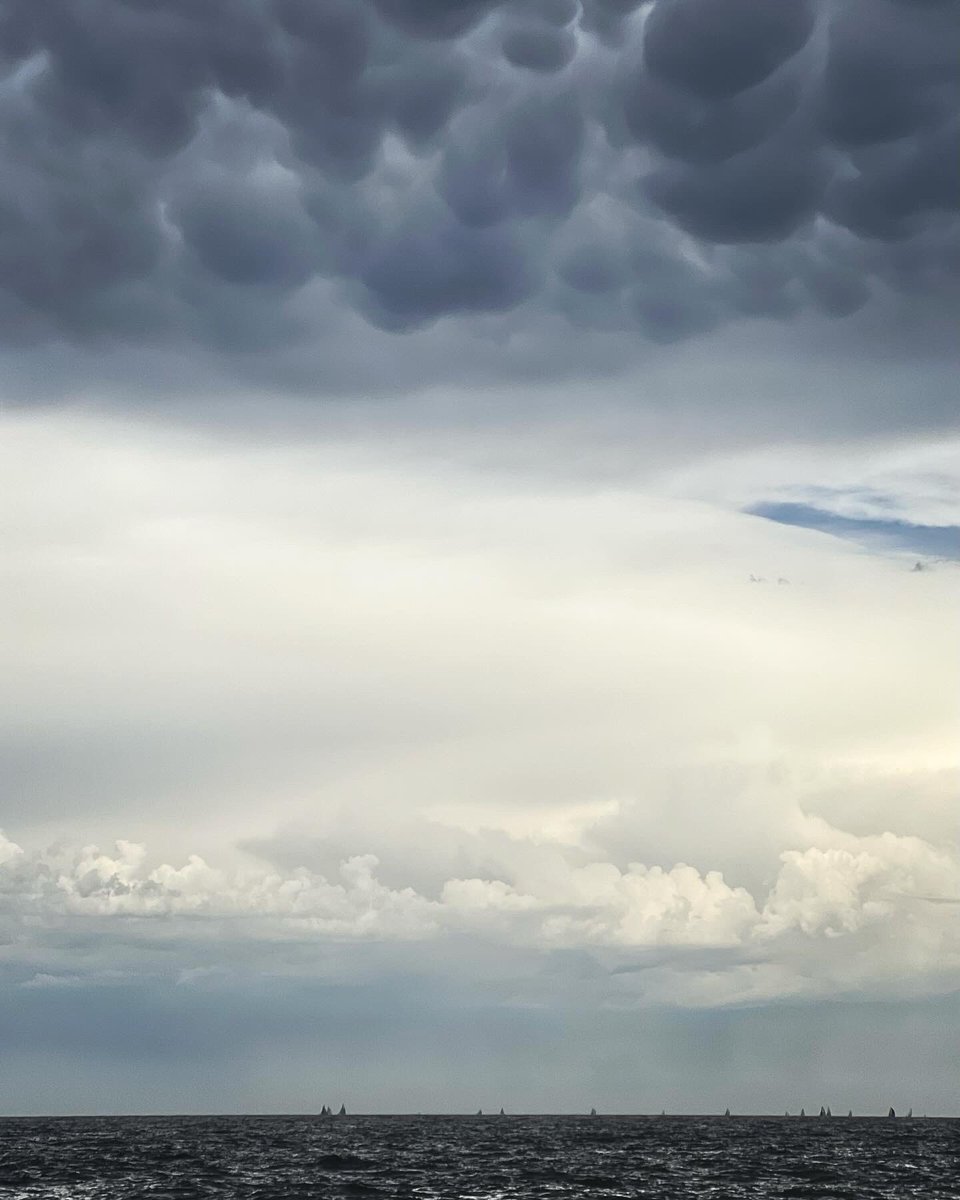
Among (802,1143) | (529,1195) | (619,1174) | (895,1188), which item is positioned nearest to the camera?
(529,1195)

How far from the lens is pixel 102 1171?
11944cm

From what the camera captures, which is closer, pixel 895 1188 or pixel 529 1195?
pixel 529 1195

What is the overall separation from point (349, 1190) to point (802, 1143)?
388 feet

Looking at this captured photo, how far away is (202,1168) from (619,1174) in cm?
3786

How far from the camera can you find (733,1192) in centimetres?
9488

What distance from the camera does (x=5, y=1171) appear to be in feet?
383

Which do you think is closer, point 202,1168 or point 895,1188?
point 895,1188

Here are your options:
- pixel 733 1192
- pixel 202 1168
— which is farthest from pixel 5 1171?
pixel 733 1192

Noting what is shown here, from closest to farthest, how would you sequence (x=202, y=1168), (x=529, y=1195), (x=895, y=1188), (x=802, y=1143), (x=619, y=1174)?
(x=529, y=1195) < (x=895, y=1188) < (x=619, y=1174) < (x=202, y=1168) < (x=802, y=1143)

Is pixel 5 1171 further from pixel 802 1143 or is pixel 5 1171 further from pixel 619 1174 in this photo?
pixel 802 1143

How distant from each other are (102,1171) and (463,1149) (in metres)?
58.6

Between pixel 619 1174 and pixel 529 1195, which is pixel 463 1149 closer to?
pixel 619 1174

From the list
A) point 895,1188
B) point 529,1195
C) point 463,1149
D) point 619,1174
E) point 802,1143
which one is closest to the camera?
point 529,1195

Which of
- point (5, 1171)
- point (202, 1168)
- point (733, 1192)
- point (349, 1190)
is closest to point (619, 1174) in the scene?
point (733, 1192)
